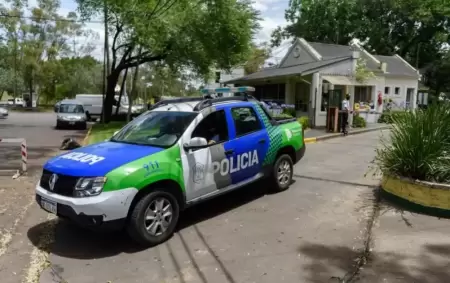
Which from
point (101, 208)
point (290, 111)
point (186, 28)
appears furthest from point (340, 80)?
point (101, 208)

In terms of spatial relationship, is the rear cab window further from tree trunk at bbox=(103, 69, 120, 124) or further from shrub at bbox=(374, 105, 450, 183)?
tree trunk at bbox=(103, 69, 120, 124)

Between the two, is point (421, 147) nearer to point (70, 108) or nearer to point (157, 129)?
point (157, 129)

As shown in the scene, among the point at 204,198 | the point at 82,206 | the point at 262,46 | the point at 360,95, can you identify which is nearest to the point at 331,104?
the point at 360,95

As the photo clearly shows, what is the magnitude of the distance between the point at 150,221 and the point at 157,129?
1.46 m

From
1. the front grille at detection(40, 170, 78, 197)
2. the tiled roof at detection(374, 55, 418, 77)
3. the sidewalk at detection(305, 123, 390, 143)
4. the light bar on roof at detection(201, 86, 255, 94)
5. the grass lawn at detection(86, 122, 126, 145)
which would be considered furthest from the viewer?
the tiled roof at detection(374, 55, 418, 77)

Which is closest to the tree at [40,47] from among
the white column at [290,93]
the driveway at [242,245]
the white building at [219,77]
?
the white building at [219,77]

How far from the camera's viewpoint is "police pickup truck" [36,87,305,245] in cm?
466

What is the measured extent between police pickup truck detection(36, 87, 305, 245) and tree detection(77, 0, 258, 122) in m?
13.2

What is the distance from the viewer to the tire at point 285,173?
7195 mm

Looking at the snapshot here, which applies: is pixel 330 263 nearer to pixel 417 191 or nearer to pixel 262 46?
pixel 417 191

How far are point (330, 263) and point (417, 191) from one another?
2.56 m

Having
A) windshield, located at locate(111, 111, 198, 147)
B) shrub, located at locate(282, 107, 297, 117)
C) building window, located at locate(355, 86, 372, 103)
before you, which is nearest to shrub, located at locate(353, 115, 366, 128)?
shrub, located at locate(282, 107, 297, 117)

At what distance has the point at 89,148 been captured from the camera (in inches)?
219


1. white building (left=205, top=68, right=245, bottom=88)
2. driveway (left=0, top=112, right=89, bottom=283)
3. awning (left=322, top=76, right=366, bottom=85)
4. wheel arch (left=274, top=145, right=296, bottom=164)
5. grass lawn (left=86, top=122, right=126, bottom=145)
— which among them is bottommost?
driveway (left=0, top=112, right=89, bottom=283)
